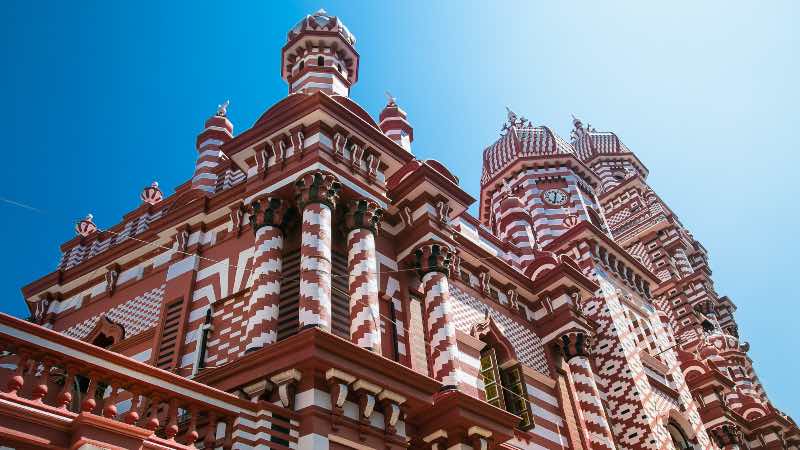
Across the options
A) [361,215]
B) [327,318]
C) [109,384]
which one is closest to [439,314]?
[361,215]

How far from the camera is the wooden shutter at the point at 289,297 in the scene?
40.2 feet

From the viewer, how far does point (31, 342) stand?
803cm

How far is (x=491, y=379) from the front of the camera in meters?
15.9

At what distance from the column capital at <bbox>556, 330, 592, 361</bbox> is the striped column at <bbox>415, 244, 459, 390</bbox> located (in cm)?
537

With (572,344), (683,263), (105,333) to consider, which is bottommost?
(105,333)

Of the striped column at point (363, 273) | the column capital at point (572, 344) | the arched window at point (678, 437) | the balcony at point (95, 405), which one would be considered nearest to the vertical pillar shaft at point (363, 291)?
the striped column at point (363, 273)

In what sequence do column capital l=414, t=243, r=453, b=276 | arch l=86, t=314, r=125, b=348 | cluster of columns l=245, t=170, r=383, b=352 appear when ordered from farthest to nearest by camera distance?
arch l=86, t=314, r=125, b=348
column capital l=414, t=243, r=453, b=276
cluster of columns l=245, t=170, r=383, b=352

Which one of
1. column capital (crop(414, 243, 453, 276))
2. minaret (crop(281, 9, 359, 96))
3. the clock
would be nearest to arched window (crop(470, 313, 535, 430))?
column capital (crop(414, 243, 453, 276))

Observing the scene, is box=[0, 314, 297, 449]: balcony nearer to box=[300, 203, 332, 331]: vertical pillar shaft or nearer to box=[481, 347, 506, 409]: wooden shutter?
box=[300, 203, 332, 331]: vertical pillar shaft

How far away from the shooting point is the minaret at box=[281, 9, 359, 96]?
17.9 m

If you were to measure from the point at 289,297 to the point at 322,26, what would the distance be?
9.53 metres

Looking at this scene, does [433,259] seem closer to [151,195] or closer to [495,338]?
[495,338]

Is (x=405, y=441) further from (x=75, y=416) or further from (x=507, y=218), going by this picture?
(x=507, y=218)

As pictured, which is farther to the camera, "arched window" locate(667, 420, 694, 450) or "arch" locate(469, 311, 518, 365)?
"arched window" locate(667, 420, 694, 450)
